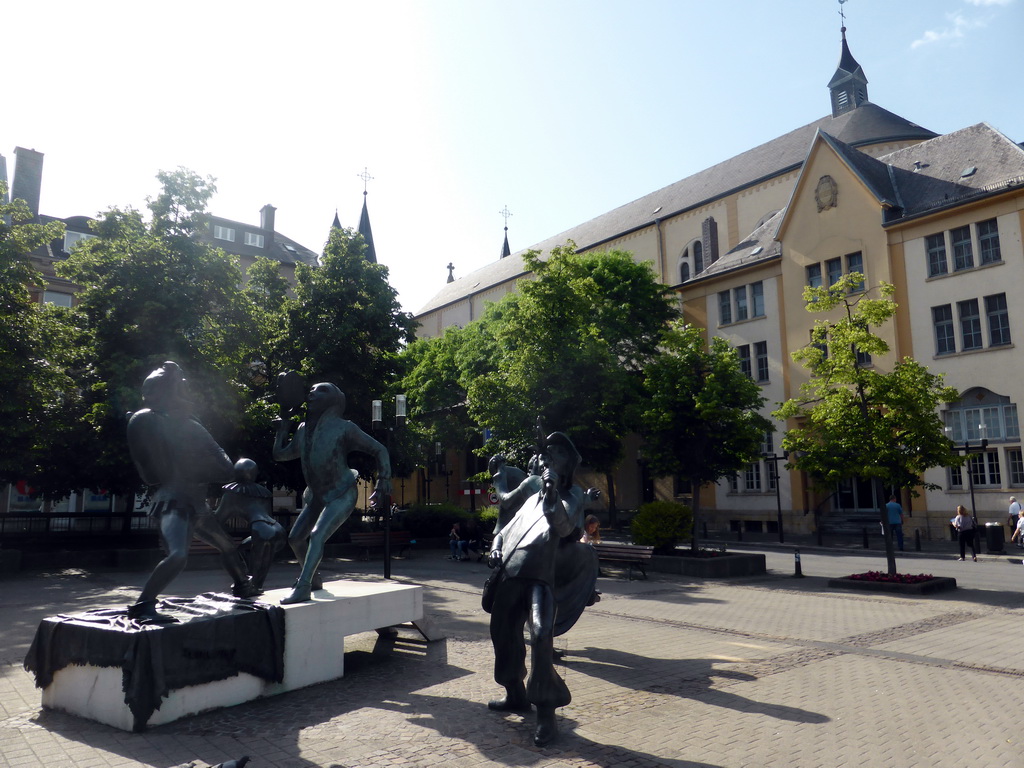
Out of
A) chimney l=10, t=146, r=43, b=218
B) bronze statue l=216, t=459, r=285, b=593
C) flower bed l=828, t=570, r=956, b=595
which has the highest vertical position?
chimney l=10, t=146, r=43, b=218

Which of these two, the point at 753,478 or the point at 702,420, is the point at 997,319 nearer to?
the point at 753,478

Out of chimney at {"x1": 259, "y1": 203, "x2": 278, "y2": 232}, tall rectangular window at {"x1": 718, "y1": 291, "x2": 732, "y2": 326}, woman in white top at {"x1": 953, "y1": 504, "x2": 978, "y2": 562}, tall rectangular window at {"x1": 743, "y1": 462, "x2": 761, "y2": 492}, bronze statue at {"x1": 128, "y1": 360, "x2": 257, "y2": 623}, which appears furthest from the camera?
chimney at {"x1": 259, "y1": 203, "x2": 278, "y2": 232}

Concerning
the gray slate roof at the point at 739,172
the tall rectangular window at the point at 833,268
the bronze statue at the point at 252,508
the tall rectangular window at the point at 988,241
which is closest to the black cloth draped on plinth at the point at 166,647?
the bronze statue at the point at 252,508

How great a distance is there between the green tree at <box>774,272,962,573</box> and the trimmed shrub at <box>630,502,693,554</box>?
3433mm

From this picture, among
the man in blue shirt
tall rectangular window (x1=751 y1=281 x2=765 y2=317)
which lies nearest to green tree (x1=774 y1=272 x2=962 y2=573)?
the man in blue shirt

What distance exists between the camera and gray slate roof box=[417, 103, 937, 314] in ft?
134

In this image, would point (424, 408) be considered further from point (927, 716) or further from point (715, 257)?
point (927, 716)

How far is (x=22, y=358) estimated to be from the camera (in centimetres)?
1727

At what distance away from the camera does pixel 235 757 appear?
499 cm

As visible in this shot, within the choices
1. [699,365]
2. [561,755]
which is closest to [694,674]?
[561,755]

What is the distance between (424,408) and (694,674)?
129 ft

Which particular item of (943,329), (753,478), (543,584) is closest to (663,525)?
(543,584)

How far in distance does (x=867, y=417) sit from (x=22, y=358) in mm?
18534

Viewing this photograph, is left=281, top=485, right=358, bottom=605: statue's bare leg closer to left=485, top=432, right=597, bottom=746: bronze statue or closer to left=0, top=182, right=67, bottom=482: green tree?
left=485, top=432, right=597, bottom=746: bronze statue
